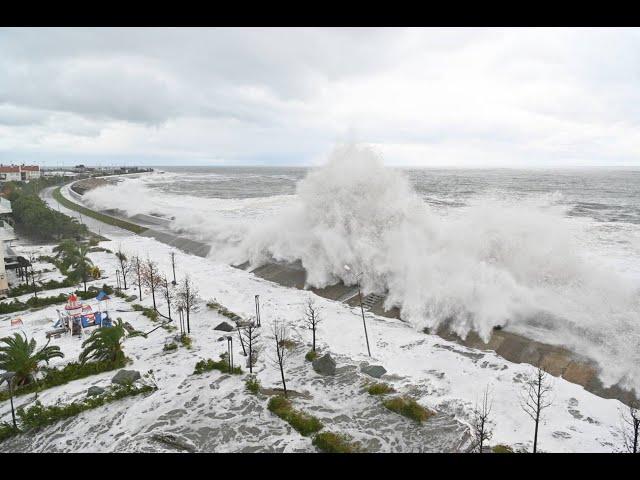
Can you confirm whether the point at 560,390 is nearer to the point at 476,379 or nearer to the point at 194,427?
the point at 476,379

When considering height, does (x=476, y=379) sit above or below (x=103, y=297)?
below

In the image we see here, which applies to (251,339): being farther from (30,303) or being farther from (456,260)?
(30,303)

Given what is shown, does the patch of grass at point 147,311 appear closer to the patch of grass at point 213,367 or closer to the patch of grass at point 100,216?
the patch of grass at point 213,367

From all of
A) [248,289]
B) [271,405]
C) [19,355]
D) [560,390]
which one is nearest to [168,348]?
[19,355]

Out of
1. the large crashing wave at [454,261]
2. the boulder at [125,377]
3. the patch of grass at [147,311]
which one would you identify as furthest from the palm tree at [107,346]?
the large crashing wave at [454,261]

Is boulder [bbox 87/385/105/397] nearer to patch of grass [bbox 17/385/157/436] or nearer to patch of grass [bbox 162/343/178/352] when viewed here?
patch of grass [bbox 17/385/157/436]

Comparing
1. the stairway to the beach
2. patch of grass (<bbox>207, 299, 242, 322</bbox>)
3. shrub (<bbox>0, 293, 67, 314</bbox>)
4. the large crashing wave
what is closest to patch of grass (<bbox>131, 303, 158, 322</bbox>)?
patch of grass (<bbox>207, 299, 242, 322</bbox>)
